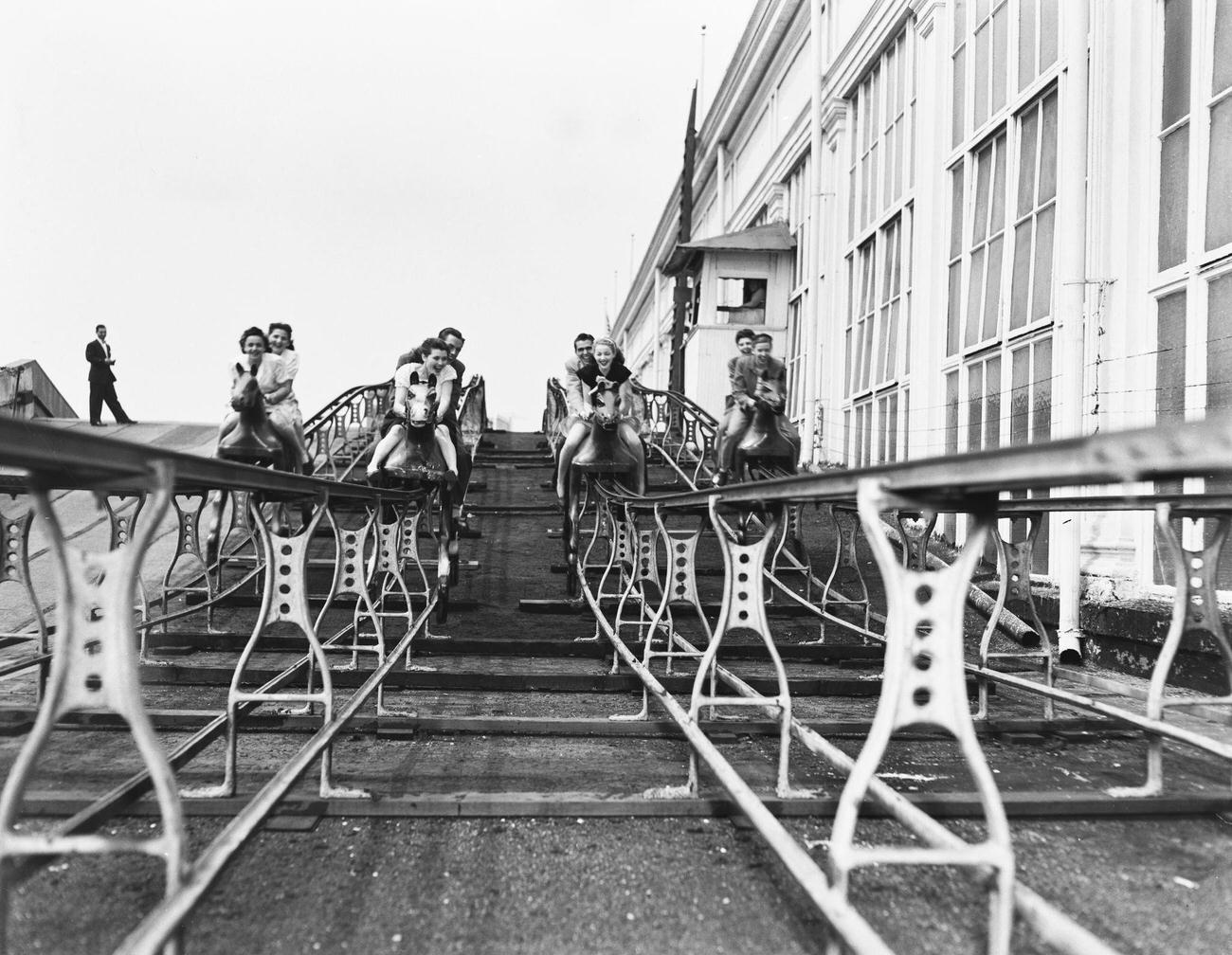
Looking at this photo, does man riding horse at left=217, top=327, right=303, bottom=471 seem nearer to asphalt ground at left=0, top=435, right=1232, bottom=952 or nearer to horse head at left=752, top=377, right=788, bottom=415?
horse head at left=752, top=377, right=788, bottom=415

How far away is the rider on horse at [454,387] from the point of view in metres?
9.86

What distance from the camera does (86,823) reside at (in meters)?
2.88

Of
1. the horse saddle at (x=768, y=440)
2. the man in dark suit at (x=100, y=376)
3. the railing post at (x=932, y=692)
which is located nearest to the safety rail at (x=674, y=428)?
the horse saddle at (x=768, y=440)

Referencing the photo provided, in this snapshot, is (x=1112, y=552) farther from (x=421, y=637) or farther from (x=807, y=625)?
(x=421, y=637)

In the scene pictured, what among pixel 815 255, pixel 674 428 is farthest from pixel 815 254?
pixel 674 428

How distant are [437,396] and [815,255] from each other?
945cm

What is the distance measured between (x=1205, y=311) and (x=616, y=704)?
5.04 metres

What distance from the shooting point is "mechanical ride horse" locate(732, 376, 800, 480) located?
10016mm

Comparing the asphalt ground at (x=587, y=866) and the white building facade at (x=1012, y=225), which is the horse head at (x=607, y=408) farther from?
the asphalt ground at (x=587, y=866)

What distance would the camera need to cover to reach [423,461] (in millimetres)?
9016

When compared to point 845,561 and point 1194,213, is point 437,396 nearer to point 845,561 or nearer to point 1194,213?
point 845,561

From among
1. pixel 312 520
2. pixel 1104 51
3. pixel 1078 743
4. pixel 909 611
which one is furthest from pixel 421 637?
pixel 1104 51

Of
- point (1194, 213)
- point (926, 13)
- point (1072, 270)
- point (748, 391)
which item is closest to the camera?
point (1194, 213)

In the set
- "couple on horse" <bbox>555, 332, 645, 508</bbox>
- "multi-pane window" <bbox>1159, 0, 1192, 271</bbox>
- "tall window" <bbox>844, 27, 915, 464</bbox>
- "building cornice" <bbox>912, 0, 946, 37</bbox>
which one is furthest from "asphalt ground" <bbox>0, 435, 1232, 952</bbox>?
"building cornice" <bbox>912, 0, 946, 37</bbox>
